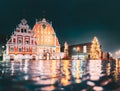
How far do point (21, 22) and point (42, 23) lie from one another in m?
8.61

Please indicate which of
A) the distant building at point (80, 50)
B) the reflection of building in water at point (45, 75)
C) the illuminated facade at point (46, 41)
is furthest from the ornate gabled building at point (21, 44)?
the reflection of building in water at point (45, 75)

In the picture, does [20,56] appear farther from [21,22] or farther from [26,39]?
[21,22]

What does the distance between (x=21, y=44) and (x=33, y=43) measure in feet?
14.2

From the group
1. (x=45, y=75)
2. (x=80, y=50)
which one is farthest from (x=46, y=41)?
(x=45, y=75)

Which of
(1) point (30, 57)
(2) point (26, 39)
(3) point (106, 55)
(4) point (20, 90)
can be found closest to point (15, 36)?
(2) point (26, 39)

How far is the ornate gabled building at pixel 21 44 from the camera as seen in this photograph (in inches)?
2423

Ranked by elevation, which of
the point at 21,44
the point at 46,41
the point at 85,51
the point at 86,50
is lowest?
the point at 85,51

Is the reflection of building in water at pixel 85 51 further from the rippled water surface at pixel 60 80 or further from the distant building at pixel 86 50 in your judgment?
the rippled water surface at pixel 60 80

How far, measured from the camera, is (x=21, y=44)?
63875 millimetres

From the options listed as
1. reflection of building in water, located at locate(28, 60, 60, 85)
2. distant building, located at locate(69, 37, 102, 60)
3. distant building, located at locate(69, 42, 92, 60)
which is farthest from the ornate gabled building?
reflection of building in water, located at locate(28, 60, 60, 85)

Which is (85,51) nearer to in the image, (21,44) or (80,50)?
(80,50)

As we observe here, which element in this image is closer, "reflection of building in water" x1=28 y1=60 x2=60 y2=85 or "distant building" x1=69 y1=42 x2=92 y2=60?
"reflection of building in water" x1=28 y1=60 x2=60 y2=85

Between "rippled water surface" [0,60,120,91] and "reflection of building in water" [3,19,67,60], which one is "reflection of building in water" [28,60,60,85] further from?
"reflection of building in water" [3,19,67,60]

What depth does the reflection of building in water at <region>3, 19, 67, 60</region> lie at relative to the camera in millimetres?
62253
